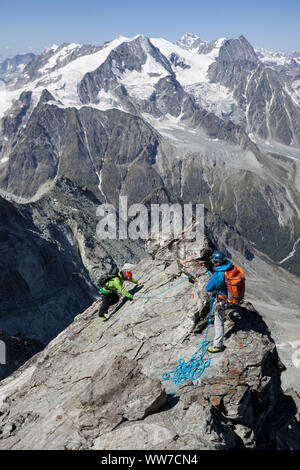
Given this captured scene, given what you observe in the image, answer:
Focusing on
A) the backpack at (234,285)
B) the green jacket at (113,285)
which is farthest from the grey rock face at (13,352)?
the backpack at (234,285)

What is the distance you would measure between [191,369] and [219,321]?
299cm

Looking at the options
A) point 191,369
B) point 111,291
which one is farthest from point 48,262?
point 191,369

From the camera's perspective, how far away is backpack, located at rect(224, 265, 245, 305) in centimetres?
A: 2034

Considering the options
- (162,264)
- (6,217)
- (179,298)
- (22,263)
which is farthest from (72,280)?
(179,298)

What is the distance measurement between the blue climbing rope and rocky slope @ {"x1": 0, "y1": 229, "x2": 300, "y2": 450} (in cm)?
37

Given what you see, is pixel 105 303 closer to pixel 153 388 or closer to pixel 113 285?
pixel 113 285

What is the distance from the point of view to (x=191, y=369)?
20578mm

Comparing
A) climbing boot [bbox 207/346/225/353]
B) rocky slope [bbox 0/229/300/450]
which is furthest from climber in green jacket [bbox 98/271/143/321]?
climbing boot [bbox 207/346/225/353]

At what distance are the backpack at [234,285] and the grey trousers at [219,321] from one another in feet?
1.81

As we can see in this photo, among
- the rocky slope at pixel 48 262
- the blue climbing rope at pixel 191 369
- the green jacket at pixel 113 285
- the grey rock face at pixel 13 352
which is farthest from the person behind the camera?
the rocky slope at pixel 48 262

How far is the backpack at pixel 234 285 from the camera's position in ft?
66.7

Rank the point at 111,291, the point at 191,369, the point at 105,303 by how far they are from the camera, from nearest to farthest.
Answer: the point at 191,369
the point at 111,291
the point at 105,303

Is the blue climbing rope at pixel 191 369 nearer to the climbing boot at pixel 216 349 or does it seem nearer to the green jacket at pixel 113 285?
the climbing boot at pixel 216 349

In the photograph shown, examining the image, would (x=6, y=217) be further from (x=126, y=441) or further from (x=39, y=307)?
(x=126, y=441)
